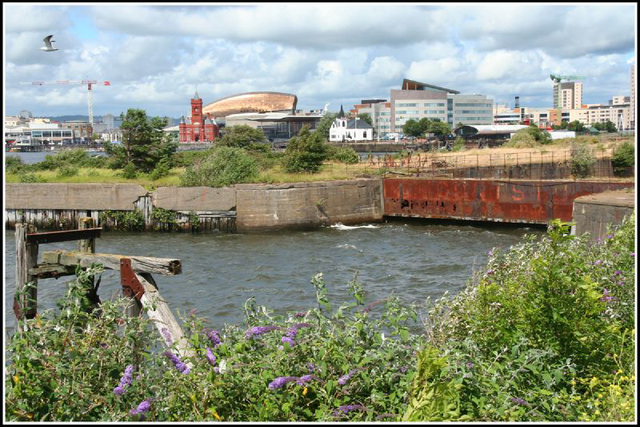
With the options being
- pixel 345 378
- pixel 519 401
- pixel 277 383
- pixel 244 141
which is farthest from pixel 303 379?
pixel 244 141

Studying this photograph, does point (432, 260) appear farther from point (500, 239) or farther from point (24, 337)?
point (24, 337)

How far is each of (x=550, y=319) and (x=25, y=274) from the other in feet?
21.0

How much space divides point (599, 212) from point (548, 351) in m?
11.7

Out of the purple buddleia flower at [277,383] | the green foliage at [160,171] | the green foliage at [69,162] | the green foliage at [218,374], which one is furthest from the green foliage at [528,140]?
the purple buddleia flower at [277,383]

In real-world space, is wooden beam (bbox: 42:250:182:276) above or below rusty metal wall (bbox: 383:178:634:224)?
above

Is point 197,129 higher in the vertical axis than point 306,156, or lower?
higher

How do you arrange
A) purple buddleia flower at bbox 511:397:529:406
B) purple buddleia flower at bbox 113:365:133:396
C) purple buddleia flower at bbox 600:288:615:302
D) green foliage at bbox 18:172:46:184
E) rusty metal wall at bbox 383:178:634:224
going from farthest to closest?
1. green foliage at bbox 18:172:46:184
2. rusty metal wall at bbox 383:178:634:224
3. purple buddleia flower at bbox 600:288:615:302
4. purple buddleia flower at bbox 113:365:133:396
5. purple buddleia flower at bbox 511:397:529:406

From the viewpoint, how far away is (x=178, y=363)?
5.53 metres

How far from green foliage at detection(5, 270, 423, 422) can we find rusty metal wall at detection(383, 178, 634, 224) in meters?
24.1

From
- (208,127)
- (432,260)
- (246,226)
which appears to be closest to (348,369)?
(432,260)

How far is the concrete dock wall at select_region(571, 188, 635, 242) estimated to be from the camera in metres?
15.4

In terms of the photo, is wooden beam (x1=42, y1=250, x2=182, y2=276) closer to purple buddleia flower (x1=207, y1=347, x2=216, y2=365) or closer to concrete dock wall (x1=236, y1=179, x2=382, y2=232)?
purple buddleia flower (x1=207, y1=347, x2=216, y2=365)

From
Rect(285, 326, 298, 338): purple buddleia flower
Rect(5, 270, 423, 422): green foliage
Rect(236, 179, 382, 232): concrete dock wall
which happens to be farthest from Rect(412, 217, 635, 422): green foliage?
Rect(236, 179, 382, 232): concrete dock wall

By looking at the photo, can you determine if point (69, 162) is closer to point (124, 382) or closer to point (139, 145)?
point (139, 145)
